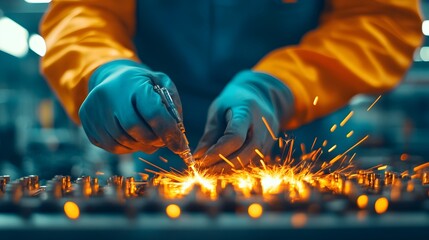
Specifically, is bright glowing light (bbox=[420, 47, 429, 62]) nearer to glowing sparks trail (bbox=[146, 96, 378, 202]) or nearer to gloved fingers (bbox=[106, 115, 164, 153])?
glowing sparks trail (bbox=[146, 96, 378, 202])

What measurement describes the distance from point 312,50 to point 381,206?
725 millimetres

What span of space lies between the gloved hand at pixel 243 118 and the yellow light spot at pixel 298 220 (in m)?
0.39

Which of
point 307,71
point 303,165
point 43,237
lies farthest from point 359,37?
point 43,237

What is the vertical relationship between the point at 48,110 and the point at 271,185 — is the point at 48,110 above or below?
above

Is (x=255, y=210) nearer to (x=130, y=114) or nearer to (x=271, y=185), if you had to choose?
(x=271, y=185)

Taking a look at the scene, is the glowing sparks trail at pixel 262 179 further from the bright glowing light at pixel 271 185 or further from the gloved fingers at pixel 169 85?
the gloved fingers at pixel 169 85

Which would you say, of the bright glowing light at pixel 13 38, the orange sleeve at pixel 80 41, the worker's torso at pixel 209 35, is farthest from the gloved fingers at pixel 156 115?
the bright glowing light at pixel 13 38

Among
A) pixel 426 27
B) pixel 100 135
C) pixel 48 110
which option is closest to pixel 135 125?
pixel 100 135

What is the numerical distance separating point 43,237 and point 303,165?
2.39 ft

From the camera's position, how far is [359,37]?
1.36 m

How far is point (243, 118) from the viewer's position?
1018mm

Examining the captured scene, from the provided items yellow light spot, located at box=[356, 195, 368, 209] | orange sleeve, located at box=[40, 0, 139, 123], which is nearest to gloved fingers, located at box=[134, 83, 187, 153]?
orange sleeve, located at box=[40, 0, 139, 123]

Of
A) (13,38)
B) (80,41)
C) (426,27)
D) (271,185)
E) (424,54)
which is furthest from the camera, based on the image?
(424,54)

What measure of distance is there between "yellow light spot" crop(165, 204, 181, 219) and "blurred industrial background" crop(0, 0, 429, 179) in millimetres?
3102
